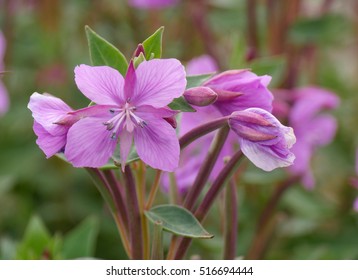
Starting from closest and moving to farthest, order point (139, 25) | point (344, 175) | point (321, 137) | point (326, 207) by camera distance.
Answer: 1. point (321, 137)
2. point (326, 207)
3. point (344, 175)
4. point (139, 25)

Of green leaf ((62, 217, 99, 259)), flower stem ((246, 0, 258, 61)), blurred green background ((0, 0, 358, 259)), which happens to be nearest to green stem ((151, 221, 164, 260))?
green leaf ((62, 217, 99, 259))

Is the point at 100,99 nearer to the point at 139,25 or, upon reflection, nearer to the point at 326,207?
the point at 326,207

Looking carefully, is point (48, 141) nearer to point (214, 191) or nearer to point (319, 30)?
point (214, 191)

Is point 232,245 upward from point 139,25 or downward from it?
upward

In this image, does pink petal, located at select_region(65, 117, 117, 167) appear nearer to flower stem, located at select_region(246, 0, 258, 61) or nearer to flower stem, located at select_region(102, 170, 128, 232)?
flower stem, located at select_region(102, 170, 128, 232)

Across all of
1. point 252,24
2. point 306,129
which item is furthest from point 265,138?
point 252,24

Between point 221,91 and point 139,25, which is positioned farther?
point 139,25

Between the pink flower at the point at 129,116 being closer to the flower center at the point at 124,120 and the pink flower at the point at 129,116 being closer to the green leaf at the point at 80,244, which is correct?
the flower center at the point at 124,120
